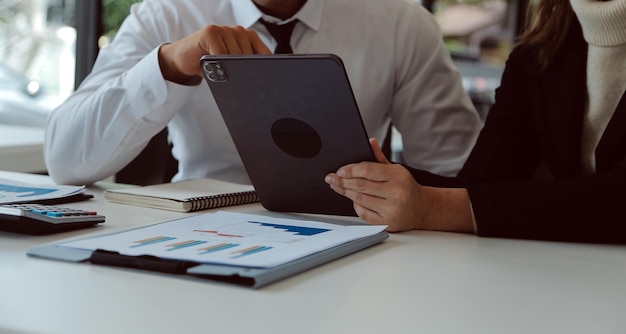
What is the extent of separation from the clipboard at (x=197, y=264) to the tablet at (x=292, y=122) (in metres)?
Result: 0.23

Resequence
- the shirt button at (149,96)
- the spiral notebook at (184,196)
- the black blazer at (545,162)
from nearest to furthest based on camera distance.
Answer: the black blazer at (545,162) → the spiral notebook at (184,196) → the shirt button at (149,96)

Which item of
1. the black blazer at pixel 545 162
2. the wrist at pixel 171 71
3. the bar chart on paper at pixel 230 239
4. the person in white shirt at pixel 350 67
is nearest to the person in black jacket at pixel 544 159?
the black blazer at pixel 545 162

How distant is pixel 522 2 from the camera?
626 cm

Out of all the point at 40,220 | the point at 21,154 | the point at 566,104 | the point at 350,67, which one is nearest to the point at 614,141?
the point at 566,104

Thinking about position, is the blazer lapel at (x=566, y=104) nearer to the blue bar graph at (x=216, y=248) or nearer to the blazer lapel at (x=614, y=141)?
the blazer lapel at (x=614, y=141)

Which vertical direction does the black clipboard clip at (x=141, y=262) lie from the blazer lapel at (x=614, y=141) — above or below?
above

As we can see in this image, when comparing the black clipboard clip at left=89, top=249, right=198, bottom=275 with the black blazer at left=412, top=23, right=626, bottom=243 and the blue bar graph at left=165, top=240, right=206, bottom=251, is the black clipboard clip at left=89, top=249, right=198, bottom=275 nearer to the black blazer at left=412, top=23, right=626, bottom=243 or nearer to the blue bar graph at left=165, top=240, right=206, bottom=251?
the blue bar graph at left=165, top=240, right=206, bottom=251

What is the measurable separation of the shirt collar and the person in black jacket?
0.47 metres

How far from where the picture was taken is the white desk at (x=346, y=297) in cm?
72

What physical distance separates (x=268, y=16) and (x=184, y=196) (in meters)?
0.64

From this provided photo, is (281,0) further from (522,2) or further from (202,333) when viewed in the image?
(522,2)

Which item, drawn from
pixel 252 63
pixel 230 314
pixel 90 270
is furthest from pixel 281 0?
pixel 230 314

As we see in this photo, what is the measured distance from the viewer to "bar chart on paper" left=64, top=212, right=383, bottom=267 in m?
0.90

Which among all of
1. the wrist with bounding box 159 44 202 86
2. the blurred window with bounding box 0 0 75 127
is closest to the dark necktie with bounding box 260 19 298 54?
the wrist with bounding box 159 44 202 86
